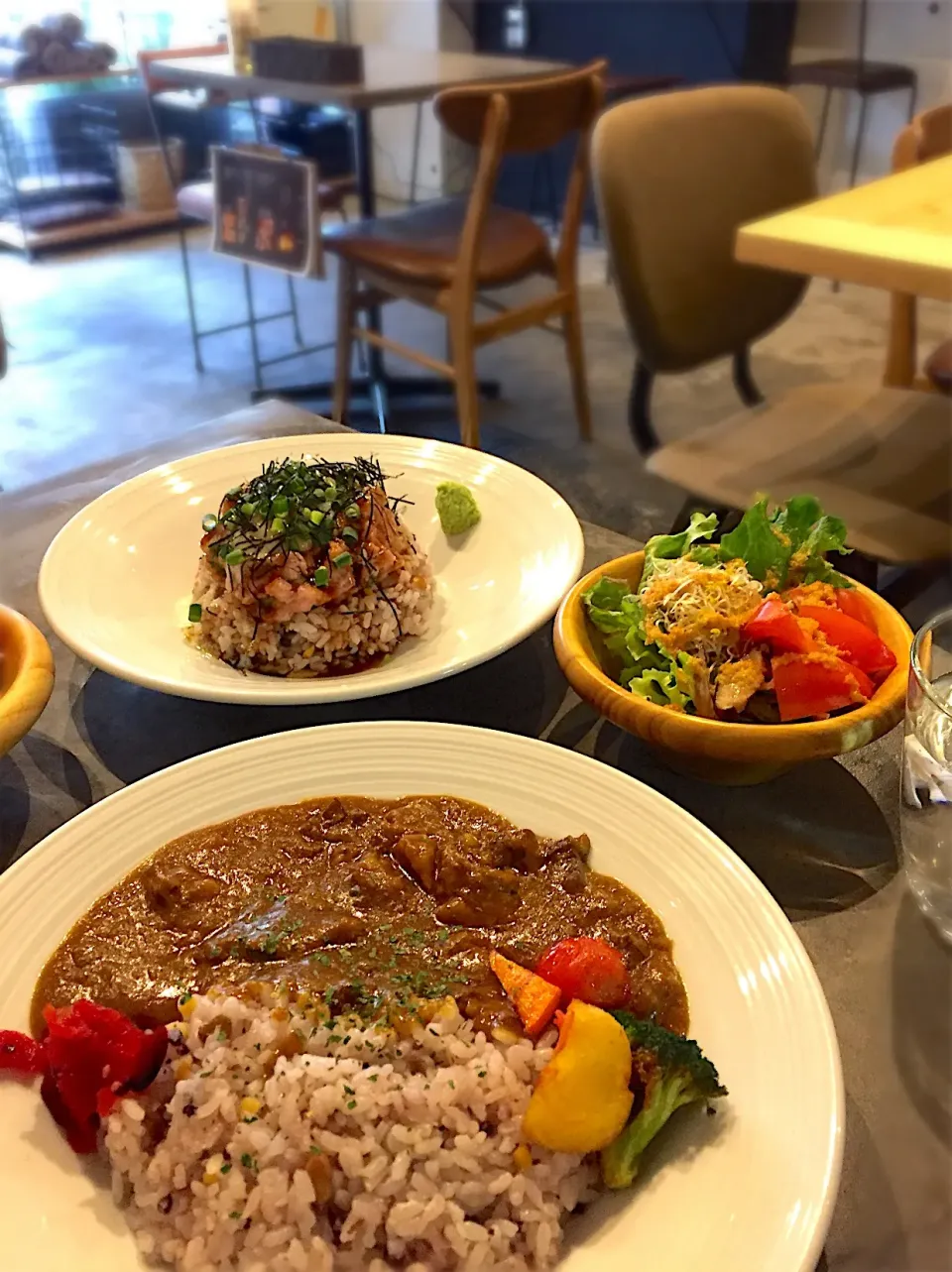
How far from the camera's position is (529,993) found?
796 mm

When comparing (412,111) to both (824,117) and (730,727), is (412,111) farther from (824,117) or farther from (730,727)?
(730,727)

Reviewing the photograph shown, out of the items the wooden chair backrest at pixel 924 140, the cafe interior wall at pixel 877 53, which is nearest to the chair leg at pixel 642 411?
the wooden chair backrest at pixel 924 140

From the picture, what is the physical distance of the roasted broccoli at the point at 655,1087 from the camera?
27.8 inches

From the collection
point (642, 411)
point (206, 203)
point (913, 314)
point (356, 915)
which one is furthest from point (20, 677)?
point (206, 203)

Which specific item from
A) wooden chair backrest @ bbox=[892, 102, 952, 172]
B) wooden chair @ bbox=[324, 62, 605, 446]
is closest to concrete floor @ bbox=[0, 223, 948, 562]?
wooden chair @ bbox=[324, 62, 605, 446]

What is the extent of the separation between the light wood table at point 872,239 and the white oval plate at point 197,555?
76cm

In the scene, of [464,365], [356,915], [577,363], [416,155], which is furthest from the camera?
[416,155]

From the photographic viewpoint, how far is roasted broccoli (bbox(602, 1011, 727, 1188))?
27.8 inches

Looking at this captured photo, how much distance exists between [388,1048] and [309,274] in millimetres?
2915

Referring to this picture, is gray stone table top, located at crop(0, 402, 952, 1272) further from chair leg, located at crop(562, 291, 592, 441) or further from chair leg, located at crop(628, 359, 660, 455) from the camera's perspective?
chair leg, located at crop(562, 291, 592, 441)

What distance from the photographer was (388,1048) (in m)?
0.76

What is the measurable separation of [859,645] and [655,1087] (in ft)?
1.72

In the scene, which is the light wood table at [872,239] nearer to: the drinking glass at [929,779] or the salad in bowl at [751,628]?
the salad in bowl at [751,628]

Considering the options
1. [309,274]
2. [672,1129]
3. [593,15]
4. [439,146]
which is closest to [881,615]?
[672,1129]
